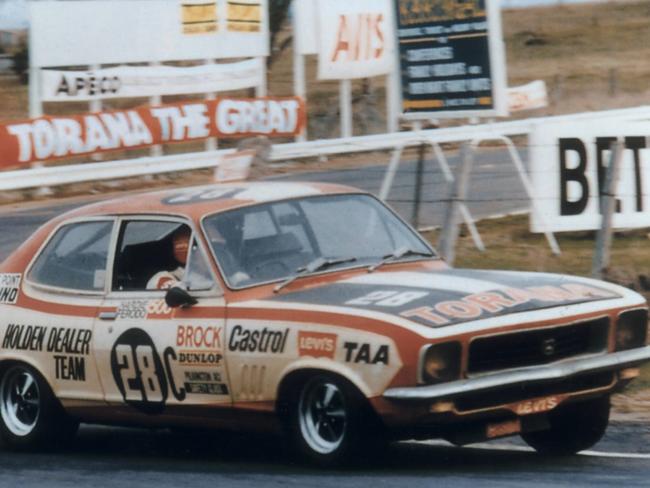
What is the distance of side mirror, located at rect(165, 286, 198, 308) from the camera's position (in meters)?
8.38

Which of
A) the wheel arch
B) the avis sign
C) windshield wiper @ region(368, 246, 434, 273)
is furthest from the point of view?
the avis sign

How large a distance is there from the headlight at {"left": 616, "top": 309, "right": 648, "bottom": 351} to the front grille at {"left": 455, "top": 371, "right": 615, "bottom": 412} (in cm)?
19

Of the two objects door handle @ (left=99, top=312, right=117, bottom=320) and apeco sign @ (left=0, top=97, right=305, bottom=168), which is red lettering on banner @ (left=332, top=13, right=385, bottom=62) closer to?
apeco sign @ (left=0, top=97, right=305, bottom=168)

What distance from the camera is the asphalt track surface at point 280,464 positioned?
7617 mm

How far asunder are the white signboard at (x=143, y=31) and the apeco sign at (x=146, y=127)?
114cm

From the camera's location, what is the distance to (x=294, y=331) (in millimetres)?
7844

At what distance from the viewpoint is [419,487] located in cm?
734

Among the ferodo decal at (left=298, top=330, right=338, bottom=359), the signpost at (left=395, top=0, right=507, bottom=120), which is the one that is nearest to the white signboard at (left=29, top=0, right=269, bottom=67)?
the signpost at (left=395, top=0, right=507, bottom=120)

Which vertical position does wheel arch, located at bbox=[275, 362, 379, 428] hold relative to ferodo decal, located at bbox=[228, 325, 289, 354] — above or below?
below

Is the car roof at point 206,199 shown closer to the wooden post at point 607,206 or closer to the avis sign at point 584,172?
the wooden post at point 607,206

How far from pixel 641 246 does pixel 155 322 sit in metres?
9.40

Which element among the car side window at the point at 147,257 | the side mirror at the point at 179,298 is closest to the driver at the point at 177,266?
the car side window at the point at 147,257

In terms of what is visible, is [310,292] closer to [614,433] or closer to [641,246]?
[614,433]

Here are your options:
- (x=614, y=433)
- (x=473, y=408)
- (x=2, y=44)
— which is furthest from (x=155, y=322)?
(x=2, y=44)
